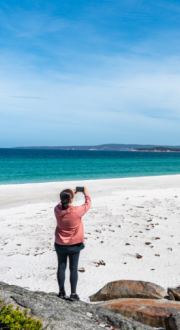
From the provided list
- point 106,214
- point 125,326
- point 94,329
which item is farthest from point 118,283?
point 106,214

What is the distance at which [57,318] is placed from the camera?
3342mm

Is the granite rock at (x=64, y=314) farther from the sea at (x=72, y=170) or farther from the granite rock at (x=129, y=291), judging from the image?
the sea at (x=72, y=170)

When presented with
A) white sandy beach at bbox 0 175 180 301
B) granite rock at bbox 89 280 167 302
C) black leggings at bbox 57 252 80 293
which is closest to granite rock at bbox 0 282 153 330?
black leggings at bbox 57 252 80 293

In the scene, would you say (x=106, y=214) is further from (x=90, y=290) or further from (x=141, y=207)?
(x=90, y=290)

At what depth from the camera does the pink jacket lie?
14.5 feet

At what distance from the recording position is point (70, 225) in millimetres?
4469

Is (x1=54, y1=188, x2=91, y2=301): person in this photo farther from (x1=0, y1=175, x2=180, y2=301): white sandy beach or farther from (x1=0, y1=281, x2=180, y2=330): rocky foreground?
(x1=0, y1=175, x2=180, y2=301): white sandy beach

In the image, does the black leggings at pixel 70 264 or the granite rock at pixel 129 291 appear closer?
the black leggings at pixel 70 264

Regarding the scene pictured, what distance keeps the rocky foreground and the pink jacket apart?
902 millimetres

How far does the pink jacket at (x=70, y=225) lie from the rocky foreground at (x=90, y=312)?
902mm

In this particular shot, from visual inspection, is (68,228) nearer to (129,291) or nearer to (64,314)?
(64,314)

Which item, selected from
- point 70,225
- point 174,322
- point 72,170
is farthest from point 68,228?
point 72,170

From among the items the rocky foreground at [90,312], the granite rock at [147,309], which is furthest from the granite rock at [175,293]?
the granite rock at [147,309]

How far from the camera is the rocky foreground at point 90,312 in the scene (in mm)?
3355
